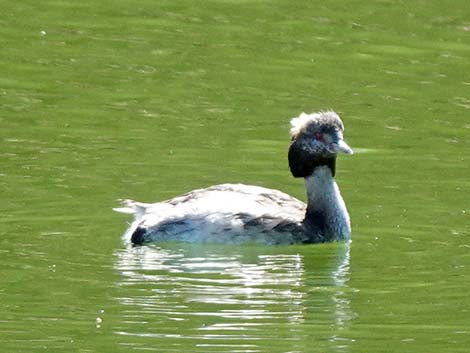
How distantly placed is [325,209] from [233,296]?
2.76 m

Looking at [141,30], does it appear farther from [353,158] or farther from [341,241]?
[341,241]

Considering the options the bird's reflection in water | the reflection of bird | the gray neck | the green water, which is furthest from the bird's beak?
the bird's reflection in water

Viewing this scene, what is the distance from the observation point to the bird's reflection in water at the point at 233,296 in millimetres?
11977

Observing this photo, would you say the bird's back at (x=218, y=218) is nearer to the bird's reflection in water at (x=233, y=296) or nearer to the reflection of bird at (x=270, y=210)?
the reflection of bird at (x=270, y=210)

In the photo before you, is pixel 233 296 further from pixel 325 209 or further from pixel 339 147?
pixel 339 147

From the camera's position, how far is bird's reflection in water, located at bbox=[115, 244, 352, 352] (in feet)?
39.3

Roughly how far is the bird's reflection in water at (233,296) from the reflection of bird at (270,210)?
15 centimetres

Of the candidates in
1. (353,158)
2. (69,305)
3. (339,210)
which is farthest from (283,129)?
(69,305)

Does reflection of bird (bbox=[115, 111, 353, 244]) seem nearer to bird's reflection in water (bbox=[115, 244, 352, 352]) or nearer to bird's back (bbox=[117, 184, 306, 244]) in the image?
bird's back (bbox=[117, 184, 306, 244])

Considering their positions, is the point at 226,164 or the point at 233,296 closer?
the point at 233,296

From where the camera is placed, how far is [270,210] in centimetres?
1541

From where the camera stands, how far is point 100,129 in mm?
18312

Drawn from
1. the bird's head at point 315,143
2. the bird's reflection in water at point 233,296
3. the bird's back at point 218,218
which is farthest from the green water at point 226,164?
the bird's head at point 315,143

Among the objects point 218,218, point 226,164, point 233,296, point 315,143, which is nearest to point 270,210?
point 218,218
